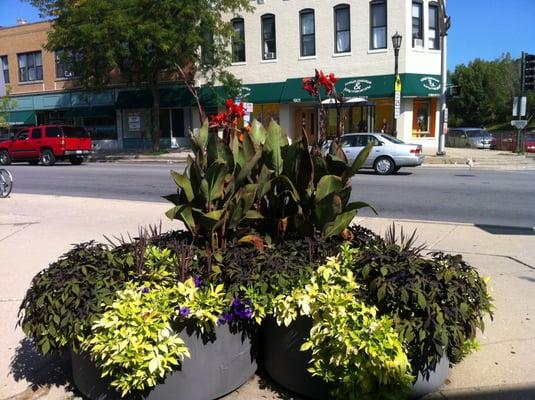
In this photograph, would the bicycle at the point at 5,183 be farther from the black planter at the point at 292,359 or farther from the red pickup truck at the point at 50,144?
the red pickup truck at the point at 50,144

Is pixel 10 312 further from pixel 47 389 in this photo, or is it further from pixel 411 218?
pixel 411 218

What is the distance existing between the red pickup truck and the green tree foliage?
171 ft

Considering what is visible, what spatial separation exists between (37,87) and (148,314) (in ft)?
131

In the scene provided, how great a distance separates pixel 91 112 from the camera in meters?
36.1

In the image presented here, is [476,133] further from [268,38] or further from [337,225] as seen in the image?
[337,225]

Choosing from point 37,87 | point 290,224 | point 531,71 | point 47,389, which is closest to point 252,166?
point 290,224

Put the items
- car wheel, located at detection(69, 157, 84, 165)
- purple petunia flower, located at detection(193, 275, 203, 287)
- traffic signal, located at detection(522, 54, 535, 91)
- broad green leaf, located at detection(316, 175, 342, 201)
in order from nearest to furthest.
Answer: purple petunia flower, located at detection(193, 275, 203, 287) < broad green leaf, located at detection(316, 175, 342, 201) < traffic signal, located at detection(522, 54, 535, 91) < car wheel, located at detection(69, 157, 84, 165)

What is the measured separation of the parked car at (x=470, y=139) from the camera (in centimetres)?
3588

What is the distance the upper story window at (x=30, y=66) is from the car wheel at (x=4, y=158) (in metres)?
12.7

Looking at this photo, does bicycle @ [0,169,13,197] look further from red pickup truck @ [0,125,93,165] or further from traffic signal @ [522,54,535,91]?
traffic signal @ [522,54,535,91]

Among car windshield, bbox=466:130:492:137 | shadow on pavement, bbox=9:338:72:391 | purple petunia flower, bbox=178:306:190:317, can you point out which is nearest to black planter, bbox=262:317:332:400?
purple petunia flower, bbox=178:306:190:317

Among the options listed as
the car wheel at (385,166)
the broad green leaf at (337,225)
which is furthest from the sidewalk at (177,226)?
the car wheel at (385,166)

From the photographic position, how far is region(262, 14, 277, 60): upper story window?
2991cm

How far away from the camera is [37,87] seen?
38.7 metres
